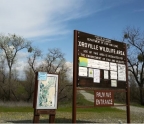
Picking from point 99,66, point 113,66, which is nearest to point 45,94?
point 99,66

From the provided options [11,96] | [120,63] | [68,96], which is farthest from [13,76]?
[120,63]

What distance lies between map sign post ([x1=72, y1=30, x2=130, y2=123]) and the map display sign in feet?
3.86

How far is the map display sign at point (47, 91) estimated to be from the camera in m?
9.59

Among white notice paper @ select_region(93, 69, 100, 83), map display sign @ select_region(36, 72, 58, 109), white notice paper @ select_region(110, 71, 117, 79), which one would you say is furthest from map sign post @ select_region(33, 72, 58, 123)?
white notice paper @ select_region(110, 71, 117, 79)

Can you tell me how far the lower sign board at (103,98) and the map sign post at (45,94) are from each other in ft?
6.17

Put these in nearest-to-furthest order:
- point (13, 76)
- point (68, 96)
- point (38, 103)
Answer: point (38, 103) → point (68, 96) → point (13, 76)

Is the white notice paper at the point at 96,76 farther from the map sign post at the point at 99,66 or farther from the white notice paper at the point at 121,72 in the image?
the white notice paper at the point at 121,72

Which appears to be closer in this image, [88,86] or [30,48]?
[88,86]

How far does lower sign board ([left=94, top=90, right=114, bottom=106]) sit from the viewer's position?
33.7ft

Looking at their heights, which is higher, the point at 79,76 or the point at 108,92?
the point at 79,76

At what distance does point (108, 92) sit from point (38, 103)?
3453 mm

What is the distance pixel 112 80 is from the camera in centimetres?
1112

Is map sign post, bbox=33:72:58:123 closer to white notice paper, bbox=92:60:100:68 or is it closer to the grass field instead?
white notice paper, bbox=92:60:100:68

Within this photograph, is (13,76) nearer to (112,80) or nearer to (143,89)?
(143,89)
